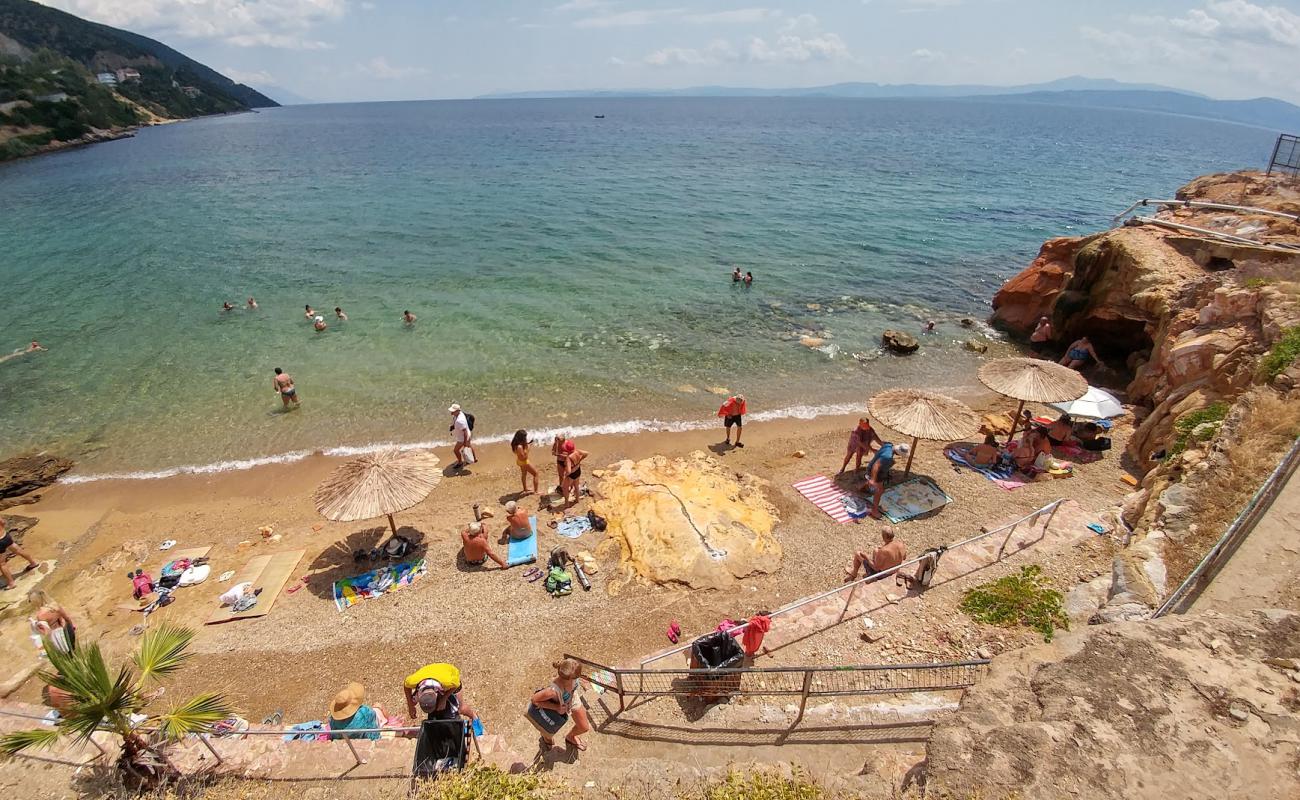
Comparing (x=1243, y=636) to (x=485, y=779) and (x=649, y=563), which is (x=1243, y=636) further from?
(x=649, y=563)

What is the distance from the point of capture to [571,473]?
509 inches

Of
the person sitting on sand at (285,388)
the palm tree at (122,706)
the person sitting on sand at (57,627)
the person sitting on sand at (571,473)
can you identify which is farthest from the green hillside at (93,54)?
the palm tree at (122,706)

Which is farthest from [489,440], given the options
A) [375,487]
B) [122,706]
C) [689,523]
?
[122,706]

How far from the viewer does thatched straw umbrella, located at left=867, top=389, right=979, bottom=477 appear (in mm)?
12120

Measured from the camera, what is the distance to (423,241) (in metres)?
35.3

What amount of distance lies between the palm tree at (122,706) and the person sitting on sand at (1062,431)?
17597mm

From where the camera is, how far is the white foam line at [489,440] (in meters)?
15.5

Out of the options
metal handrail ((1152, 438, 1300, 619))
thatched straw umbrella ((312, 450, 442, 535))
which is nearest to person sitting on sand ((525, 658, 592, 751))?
thatched straw umbrella ((312, 450, 442, 535))

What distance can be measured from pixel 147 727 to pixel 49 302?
29315 mm

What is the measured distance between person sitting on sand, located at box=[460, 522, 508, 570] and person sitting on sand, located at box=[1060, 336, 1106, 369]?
19790 mm

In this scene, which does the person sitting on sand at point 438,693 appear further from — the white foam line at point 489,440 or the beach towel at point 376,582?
the white foam line at point 489,440

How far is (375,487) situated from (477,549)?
232 centimetres

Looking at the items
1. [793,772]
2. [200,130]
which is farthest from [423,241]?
[200,130]

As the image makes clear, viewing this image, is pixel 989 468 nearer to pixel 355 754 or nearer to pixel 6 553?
pixel 355 754
